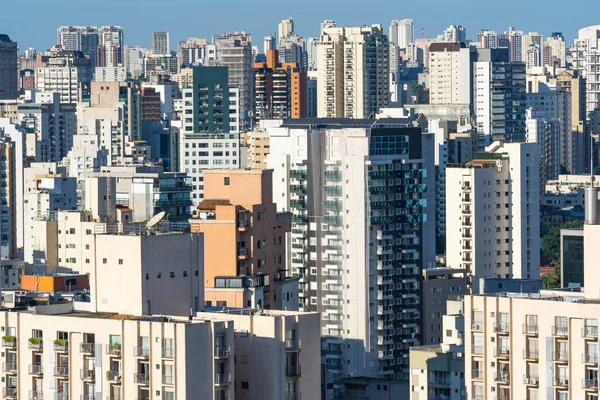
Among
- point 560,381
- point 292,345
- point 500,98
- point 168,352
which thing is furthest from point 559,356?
point 500,98

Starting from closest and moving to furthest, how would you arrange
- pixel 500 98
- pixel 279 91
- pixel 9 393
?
pixel 9 393
pixel 500 98
pixel 279 91

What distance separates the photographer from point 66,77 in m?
144

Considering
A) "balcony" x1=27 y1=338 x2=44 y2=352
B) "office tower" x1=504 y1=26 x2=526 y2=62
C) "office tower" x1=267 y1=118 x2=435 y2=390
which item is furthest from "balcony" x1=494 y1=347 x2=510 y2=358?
"office tower" x1=504 y1=26 x2=526 y2=62

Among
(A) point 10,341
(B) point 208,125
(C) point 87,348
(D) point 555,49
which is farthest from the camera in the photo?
(D) point 555,49

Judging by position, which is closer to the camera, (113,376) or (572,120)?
(113,376)

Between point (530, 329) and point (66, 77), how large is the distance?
120900 mm

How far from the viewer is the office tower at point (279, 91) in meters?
134

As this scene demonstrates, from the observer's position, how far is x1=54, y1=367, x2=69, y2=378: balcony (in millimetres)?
26422

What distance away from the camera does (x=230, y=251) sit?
4138cm

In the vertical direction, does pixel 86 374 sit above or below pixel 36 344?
below

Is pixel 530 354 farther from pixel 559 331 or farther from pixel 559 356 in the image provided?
pixel 559 331

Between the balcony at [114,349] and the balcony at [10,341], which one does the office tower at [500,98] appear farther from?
the balcony at [114,349]

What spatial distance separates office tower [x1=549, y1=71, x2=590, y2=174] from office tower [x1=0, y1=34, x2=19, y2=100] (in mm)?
36184

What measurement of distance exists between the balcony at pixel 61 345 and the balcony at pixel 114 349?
0.66 m
